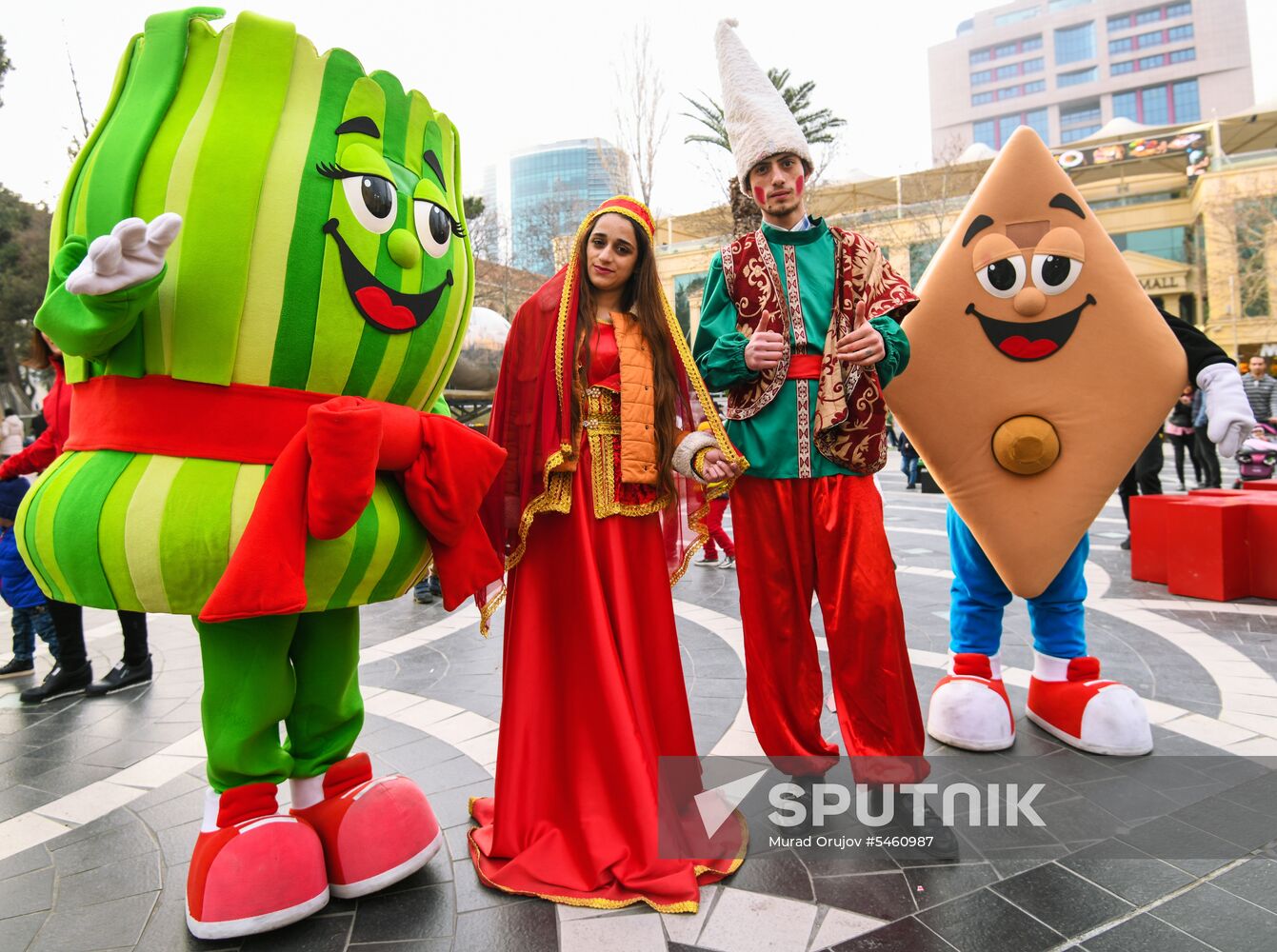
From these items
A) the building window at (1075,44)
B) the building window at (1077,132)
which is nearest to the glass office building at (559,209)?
the building window at (1077,132)

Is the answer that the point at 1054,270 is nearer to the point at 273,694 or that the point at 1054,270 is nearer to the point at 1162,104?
the point at 273,694

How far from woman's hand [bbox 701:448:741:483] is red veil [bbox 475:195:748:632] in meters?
0.04

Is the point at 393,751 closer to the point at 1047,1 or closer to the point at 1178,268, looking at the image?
the point at 1178,268

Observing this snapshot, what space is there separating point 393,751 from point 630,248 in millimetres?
2378

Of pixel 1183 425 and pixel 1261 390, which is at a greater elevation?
pixel 1261 390

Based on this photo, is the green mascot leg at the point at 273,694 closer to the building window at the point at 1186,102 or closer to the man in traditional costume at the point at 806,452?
the man in traditional costume at the point at 806,452

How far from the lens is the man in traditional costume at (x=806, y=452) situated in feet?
8.66

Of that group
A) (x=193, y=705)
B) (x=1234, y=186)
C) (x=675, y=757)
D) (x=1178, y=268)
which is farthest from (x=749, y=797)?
(x=1178, y=268)

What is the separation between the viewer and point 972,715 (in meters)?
3.23

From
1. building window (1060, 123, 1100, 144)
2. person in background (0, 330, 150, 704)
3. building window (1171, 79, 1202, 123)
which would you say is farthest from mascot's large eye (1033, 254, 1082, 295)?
building window (1171, 79, 1202, 123)

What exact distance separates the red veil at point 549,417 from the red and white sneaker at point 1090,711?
1738 mm

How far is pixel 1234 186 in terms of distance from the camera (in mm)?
31672

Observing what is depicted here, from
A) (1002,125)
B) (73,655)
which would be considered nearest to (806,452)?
(73,655)

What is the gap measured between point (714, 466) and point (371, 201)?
1244mm
